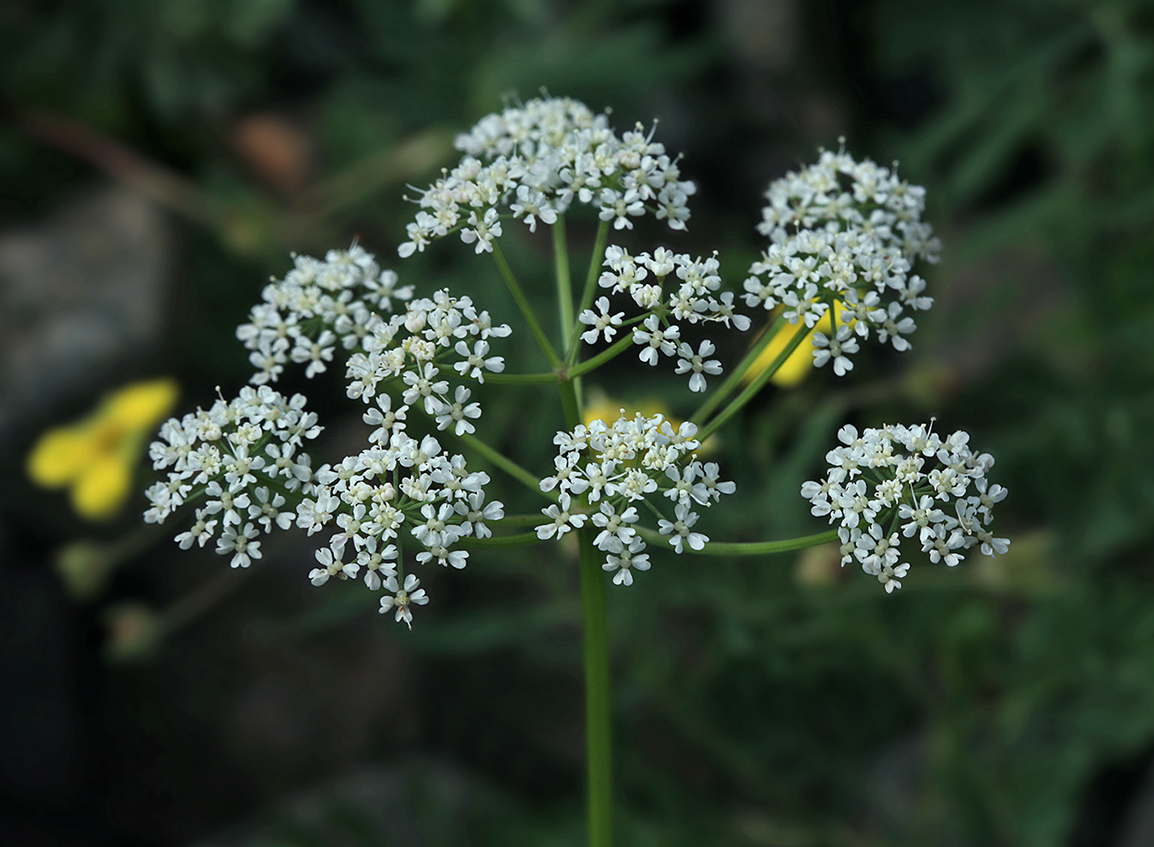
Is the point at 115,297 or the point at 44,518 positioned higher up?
the point at 115,297

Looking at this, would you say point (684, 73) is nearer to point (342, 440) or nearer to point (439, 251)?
point (439, 251)

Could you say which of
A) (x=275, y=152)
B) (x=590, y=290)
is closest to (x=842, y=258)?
(x=590, y=290)

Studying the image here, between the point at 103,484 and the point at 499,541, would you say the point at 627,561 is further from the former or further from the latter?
the point at 103,484

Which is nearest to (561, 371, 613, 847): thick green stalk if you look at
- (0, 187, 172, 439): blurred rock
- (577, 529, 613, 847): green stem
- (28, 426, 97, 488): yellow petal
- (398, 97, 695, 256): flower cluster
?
(577, 529, 613, 847): green stem

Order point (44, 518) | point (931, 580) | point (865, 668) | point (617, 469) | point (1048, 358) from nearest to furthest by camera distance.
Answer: point (617, 469), point (931, 580), point (865, 668), point (1048, 358), point (44, 518)

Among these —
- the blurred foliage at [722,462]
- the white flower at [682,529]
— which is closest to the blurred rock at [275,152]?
the blurred foliage at [722,462]

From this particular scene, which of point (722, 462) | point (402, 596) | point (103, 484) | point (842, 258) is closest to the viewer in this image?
point (402, 596)

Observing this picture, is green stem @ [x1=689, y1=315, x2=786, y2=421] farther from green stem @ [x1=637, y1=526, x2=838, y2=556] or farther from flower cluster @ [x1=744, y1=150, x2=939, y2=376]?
green stem @ [x1=637, y1=526, x2=838, y2=556]

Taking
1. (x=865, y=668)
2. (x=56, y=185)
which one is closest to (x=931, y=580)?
(x=865, y=668)
